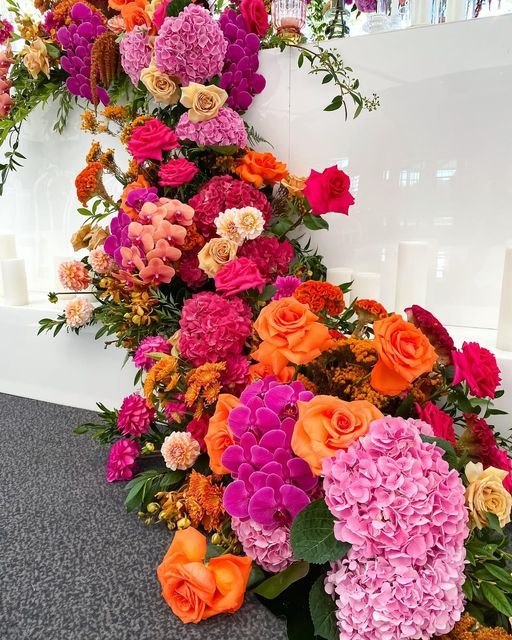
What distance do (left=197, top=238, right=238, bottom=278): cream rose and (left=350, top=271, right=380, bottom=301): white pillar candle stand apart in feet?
0.98

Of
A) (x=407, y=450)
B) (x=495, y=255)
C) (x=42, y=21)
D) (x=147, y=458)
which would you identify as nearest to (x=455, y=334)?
(x=495, y=255)

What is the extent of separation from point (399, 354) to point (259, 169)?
0.59 metres

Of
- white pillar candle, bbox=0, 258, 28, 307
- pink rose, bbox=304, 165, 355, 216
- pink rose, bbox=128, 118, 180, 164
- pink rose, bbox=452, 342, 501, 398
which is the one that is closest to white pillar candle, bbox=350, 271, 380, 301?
pink rose, bbox=304, 165, 355, 216

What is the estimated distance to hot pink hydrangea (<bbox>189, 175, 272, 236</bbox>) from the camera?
3.38 feet

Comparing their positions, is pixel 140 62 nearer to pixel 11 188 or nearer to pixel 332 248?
pixel 332 248

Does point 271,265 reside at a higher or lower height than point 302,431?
higher

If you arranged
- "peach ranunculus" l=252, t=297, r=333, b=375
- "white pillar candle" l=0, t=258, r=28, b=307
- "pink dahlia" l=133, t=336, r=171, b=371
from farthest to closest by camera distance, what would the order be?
1. "white pillar candle" l=0, t=258, r=28, b=307
2. "pink dahlia" l=133, t=336, r=171, b=371
3. "peach ranunculus" l=252, t=297, r=333, b=375

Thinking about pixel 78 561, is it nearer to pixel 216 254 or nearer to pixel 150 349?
pixel 150 349

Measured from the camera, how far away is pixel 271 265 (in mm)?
1038

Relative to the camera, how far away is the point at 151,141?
1.06 m

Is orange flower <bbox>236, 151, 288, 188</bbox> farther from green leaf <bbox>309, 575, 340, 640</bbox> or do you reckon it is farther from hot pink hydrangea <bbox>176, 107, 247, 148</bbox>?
green leaf <bbox>309, 575, 340, 640</bbox>

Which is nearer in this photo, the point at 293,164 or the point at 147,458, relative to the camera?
the point at 147,458

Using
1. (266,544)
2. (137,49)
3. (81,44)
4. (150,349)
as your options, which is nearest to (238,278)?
(150,349)

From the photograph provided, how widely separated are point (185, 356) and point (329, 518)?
398 mm
